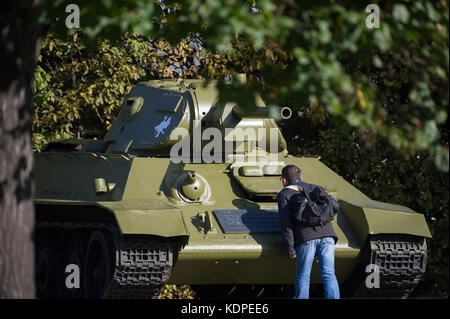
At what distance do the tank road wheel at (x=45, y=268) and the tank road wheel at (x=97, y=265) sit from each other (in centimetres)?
118

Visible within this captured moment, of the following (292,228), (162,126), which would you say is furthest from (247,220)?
(162,126)

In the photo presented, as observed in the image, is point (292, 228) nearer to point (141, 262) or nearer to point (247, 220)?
point (247, 220)

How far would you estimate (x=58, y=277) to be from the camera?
41.9 feet

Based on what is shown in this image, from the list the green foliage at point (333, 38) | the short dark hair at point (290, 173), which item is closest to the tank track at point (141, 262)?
the short dark hair at point (290, 173)

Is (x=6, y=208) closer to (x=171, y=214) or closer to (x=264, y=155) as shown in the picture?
(x=171, y=214)

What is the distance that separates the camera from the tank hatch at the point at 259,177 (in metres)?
11.3

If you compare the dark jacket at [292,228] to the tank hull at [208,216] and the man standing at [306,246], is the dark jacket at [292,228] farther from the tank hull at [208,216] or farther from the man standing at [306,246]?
the tank hull at [208,216]

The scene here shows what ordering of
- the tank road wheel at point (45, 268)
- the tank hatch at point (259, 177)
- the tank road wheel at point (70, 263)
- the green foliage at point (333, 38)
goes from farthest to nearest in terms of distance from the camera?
the tank road wheel at point (45, 268) < the tank road wheel at point (70, 263) < the tank hatch at point (259, 177) < the green foliage at point (333, 38)

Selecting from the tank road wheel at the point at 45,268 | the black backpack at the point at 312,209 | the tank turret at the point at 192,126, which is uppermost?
the tank turret at the point at 192,126

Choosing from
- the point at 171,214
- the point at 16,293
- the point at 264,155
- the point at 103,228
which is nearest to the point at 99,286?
the point at 103,228

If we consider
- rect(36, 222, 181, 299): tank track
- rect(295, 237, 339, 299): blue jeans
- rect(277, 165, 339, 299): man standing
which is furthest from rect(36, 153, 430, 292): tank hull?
rect(295, 237, 339, 299): blue jeans

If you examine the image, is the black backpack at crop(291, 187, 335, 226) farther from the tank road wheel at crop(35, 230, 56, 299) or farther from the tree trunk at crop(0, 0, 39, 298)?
the tree trunk at crop(0, 0, 39, 298)

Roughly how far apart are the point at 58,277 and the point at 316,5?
7.15m

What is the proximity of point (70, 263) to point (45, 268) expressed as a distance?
2.72ft
